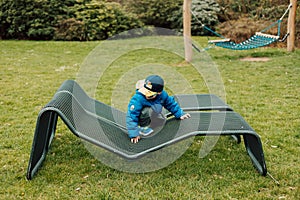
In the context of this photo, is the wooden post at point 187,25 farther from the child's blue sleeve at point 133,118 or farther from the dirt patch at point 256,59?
the child's blue sleeve at point 133,118

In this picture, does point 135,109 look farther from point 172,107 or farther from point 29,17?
point 29,17

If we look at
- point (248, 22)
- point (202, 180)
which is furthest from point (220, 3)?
point (202, 180)

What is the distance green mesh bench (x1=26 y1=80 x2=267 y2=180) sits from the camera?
125 inches

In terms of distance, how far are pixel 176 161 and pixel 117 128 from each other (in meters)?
0.73

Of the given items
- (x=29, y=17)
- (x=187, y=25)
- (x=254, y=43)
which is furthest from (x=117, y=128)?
(x=29, y=17)

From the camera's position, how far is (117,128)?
3.79m

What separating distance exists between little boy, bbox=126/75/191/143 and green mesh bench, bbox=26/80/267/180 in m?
0.10

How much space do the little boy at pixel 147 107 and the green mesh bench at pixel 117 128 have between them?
0.33 feet

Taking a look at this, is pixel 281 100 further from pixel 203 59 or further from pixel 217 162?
pixel 203 59

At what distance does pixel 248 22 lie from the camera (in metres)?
13.5

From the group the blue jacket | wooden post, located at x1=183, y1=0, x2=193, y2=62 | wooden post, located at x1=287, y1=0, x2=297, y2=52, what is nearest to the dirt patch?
wooden post, located at x1=287, y1=0, x2=297, y2=52

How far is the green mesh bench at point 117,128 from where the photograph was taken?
10.4 feet

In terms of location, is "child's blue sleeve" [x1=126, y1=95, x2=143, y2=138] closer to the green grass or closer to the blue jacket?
the blue jacket

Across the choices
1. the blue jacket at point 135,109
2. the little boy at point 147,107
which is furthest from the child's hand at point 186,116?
the blue jacket at point 135,109
